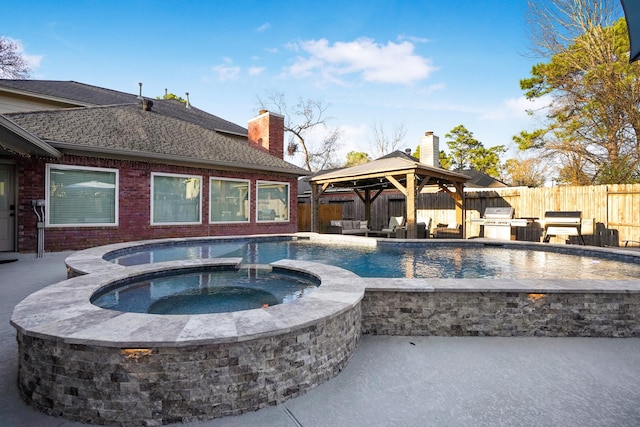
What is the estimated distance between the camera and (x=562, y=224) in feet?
31.3

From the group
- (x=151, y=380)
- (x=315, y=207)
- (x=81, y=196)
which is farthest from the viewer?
(x=315, y=207)

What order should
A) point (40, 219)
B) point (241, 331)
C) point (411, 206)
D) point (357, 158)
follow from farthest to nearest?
point (357, 158), point (411, 206), point (40, 219), point (241, 331)

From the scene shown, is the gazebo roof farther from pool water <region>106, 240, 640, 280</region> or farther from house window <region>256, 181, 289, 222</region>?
pool water <region>106, 240, 640, 280</region>

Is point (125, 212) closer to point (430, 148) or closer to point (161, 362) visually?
point (161, 362)

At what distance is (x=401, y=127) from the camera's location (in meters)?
28.3

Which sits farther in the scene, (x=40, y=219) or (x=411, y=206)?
(x=411, y=206)

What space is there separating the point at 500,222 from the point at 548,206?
1627 millimetres

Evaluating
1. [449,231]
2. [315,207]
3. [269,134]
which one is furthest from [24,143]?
[449,231]

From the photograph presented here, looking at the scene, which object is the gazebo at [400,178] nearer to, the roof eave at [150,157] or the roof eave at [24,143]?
the roof eave at [150,157]

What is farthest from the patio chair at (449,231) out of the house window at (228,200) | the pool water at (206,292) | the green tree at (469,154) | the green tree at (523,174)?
the green tree at (469,154)

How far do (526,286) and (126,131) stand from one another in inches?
394

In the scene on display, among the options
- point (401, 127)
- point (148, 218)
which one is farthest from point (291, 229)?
point (401, 127)


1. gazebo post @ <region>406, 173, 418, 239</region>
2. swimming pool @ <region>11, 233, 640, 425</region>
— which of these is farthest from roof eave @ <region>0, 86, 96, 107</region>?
gazebo post @ <region>406, 173, 418, 239</region>

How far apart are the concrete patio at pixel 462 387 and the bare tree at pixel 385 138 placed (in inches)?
1052
